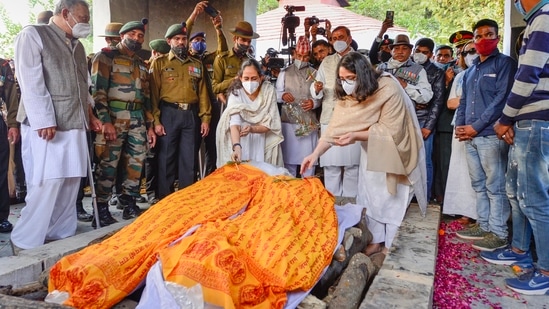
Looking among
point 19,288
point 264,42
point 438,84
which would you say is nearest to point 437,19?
point 264,42

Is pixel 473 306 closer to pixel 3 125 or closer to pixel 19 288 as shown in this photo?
pixel 19 288

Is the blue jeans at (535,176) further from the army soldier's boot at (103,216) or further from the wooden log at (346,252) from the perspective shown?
the army soldier's boot at (103,216)

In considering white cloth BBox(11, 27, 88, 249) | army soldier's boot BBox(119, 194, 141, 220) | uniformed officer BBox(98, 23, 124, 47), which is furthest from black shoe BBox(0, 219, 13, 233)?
uniformed officer BBox(98, 23, 124, 47)

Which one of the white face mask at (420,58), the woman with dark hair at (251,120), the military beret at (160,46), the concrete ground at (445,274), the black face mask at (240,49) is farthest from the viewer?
the military beret at (160,46)

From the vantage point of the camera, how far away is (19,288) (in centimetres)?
238

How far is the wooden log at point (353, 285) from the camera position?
7.64 feet

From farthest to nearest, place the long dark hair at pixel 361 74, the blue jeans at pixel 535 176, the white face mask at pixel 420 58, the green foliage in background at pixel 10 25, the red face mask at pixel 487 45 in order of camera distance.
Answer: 1. the green foliage in background at pixel 10 25
2. the white face mask at pixel 420 58
3. the red face mask at pixel 487 45
4. the long dark hair at pixel 361 74
5. the blue jeans at pixel 535 176

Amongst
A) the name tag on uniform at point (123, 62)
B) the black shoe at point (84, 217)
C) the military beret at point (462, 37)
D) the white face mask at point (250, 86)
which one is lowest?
the black shoe at point (84, 217)

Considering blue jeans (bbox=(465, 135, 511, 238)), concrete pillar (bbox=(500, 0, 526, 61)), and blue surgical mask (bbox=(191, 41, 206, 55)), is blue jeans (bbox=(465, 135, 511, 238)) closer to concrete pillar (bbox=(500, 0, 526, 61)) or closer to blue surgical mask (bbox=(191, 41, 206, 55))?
concrete pillar (bbox=(500, 0, 526, 61))

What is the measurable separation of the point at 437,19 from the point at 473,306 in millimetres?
12733

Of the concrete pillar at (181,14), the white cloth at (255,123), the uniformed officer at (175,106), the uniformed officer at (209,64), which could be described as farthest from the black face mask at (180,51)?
the concrete pillar at (181,14)

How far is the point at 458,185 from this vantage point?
4.28m

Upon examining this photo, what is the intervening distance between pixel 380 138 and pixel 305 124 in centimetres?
162

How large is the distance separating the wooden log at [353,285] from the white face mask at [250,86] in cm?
220
